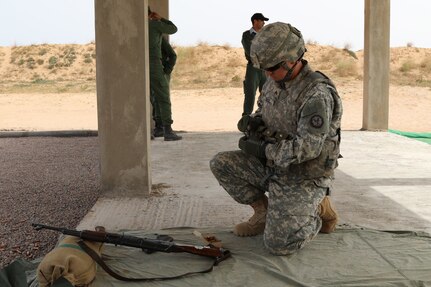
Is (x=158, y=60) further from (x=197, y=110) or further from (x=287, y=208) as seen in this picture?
(x=197, y=110)

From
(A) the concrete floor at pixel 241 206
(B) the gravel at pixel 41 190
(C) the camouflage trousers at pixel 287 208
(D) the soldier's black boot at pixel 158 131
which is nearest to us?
(C) the camouflage trousers at pixel 287 208

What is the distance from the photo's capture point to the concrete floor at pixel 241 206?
416 centimetres

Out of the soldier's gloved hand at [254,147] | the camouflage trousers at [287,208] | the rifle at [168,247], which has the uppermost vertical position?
the soldier's gloved hand at [254,147]

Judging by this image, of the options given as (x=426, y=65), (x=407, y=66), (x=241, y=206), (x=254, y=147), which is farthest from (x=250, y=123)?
(x=426, y=65)

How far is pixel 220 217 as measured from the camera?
426cm

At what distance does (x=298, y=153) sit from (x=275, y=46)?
0.58 metres

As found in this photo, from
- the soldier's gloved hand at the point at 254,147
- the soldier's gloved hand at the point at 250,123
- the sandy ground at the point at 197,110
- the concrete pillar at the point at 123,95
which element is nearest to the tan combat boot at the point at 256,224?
the soldier's gloved hand at the point at 254,147

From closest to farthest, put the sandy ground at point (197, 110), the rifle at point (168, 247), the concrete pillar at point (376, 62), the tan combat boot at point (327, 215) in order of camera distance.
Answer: the rifle at point (168, 247) < the tan combat boot at point (327, 215) < the concrete pillar at point (376, 62) < the sandy ground at point (197, 110)

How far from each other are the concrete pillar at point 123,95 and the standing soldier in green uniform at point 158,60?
111 inches

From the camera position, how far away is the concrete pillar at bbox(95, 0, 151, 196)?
15.5ft

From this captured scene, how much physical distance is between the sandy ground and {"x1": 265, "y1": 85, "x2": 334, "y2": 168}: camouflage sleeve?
9.55 meters

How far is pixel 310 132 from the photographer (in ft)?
10.3

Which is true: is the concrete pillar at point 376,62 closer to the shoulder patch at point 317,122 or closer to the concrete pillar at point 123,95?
the concrete pillar at point 123,95

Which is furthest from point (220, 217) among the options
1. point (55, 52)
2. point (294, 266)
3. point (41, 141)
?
point (55, 52)
